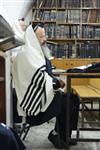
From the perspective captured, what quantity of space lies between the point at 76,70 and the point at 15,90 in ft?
1.99

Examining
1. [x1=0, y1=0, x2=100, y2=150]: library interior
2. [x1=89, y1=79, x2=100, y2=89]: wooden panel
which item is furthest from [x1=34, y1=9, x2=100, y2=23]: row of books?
[x1=0, y1=0, x2=100, y2=150]: library interior

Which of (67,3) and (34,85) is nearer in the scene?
(34,85)

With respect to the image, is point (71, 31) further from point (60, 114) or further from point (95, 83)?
point (60, 114)

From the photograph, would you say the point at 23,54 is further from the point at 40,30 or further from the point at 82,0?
the point at 82,0

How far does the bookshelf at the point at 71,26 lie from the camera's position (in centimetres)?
563

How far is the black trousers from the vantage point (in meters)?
2.85

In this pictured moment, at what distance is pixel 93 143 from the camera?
325 cm

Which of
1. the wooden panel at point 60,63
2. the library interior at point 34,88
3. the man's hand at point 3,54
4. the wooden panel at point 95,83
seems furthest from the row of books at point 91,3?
the man's hand at point 3,54

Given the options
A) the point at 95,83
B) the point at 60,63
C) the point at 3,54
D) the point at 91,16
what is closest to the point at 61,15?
the point at 91,16

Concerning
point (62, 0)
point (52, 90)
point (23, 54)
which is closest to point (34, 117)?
point (52, 90)

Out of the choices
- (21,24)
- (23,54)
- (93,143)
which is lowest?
(93,143)

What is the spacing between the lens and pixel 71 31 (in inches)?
223

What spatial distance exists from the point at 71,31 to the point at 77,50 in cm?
36

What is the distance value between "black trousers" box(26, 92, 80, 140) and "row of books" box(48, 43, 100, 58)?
8.50 ft
